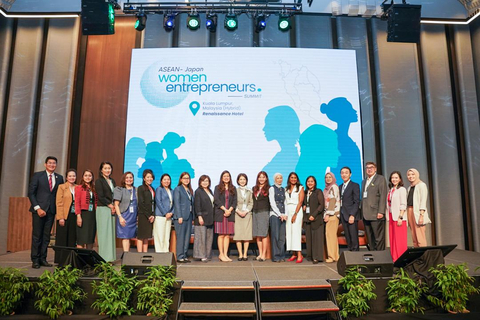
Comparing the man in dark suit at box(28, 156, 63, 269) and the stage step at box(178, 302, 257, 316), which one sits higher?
the man in dark suit at box(28, 156, 63, 269)

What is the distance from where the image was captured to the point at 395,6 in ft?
19.6

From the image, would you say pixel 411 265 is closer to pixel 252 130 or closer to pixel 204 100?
pixel 252 130

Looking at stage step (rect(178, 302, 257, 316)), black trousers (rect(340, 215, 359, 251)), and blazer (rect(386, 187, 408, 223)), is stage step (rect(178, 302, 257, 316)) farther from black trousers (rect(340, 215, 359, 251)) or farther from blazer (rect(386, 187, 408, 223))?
blazer (rect(386, 187, 408, 223))

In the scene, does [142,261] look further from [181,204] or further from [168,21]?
[168,21]

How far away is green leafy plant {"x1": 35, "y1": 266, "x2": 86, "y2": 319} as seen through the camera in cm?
324

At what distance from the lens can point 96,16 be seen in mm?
5910

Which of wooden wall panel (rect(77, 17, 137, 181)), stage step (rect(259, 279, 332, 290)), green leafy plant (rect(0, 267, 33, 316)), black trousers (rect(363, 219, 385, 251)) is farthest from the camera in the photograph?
wooden wall panel (rect(77, 17, 137, 181))

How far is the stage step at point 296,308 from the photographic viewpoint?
319 cm

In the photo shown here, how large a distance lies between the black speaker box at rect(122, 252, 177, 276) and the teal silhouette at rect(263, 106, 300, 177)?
10.7 feet

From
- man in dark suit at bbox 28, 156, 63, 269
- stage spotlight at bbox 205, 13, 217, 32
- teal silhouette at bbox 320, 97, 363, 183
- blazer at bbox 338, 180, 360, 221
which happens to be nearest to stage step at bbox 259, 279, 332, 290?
blazer at bbox 338, 180, 360, 221

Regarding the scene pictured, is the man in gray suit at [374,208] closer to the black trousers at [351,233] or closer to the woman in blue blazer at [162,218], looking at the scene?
the black trousers at [351,233]

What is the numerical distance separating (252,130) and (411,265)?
3730 millimetres

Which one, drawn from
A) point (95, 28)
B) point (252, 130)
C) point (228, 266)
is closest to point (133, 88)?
point (95, 28)

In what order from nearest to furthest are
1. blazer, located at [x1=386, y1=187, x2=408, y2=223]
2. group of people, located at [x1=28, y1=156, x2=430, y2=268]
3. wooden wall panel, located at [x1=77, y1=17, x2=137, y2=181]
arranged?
A: group of people, located at [x1=28, y1=156, x2=430, y2=268]
blazer, located at [x1=386, y1=187, x2=408, y2=223]
wooden wall panel, located at [x1=77, y1=17, x2=137, y2=181]
